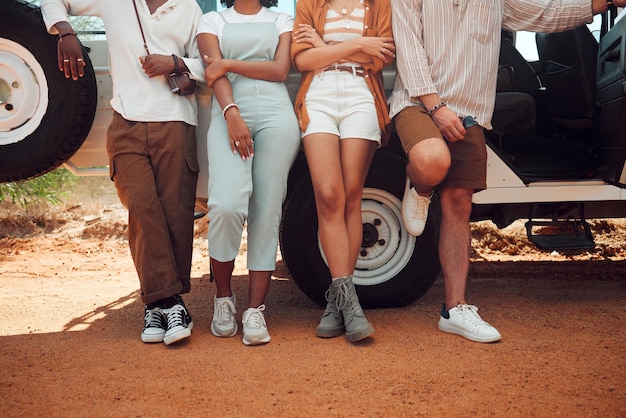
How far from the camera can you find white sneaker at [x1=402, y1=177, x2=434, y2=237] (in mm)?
3486

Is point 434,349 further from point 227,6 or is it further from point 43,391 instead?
point 227,6

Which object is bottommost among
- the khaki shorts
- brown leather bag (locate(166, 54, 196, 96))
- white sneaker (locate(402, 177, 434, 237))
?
white sneaker (locate(402, 177, 434, 237))

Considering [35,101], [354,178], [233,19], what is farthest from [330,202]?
[35,101]

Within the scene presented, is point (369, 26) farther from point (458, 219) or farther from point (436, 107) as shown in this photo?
point (458, 219)

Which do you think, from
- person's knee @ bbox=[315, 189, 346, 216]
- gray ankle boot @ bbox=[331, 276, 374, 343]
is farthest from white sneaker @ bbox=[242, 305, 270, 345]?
person's knee @ bbox=[315, 189, 346, 216]

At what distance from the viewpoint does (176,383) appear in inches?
108

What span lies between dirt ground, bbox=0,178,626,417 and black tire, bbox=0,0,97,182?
98 centimetres

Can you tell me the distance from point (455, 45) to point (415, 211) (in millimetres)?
903

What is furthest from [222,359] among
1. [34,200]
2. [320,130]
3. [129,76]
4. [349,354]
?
[34,200]

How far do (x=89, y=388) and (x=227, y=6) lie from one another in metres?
2.20

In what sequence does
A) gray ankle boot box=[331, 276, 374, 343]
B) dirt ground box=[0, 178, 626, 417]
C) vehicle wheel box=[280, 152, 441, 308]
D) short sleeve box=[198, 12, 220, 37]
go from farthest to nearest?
vehicle wheel box=[280, 152, 441, 308]
short sleeve box=[198, 12, 220, 37]
gray ankle boot box=[331, 276, 374, 343]
dirt ground box=[0, 178, 626, 417]

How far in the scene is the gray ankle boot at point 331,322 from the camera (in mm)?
3338

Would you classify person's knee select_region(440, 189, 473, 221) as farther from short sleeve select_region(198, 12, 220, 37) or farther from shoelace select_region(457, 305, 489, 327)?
short sleeve select_region(198, 12, 220, 37)

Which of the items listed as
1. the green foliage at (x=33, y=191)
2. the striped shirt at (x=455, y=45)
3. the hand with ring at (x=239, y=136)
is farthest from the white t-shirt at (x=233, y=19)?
the green foliage at (x=33, y=191)
